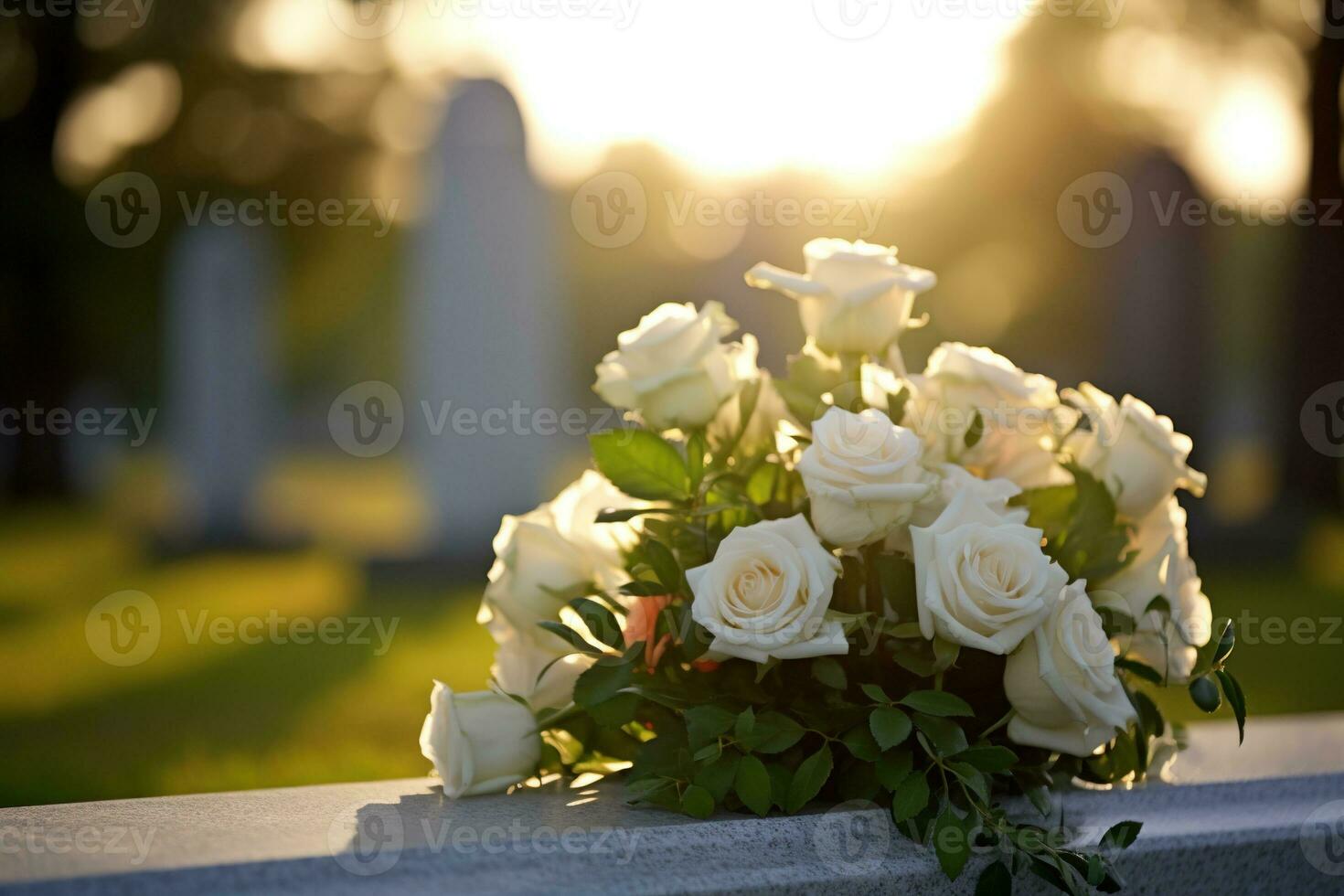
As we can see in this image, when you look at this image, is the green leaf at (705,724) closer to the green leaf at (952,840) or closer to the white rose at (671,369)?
the green leaf at (952,840)

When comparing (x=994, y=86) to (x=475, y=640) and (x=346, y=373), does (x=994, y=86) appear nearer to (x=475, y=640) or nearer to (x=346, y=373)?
(x=475, y=640)

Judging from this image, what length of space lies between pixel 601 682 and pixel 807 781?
0.30m

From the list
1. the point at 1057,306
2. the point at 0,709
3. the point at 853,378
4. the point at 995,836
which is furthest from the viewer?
the point at 1057,306

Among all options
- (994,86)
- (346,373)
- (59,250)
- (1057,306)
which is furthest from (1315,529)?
(346,373)

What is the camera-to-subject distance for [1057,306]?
15648 millimetres

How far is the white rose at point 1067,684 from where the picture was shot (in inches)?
59.1

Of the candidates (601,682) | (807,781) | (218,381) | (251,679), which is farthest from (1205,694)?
(218,381)

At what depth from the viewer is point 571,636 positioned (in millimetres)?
1600

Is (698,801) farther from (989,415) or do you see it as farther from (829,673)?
(989,415)

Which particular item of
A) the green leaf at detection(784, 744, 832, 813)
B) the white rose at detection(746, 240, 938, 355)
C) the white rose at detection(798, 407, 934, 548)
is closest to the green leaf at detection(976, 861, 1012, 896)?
the green leaf at detection(784, 744, 832, 813)

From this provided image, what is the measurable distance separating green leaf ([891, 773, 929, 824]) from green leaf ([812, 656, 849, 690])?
0.47 ft

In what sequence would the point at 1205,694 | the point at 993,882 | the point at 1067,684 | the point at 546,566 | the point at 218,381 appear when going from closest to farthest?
the point at 993,882, the point at 1067,684, the point at 1205,694, the point at 546,566, the point at 218,381

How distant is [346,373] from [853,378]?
1161 inches

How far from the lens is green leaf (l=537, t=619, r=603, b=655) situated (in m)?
1.59
